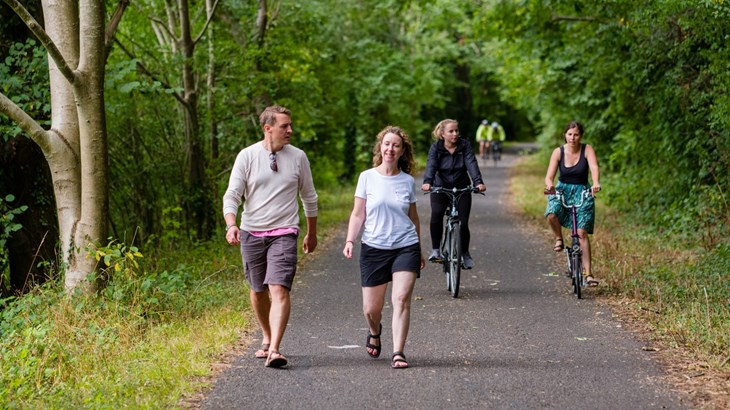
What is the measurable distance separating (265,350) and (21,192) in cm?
500

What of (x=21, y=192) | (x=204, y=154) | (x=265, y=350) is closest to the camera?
(x=265, y=350)

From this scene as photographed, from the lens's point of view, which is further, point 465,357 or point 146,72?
point 146,72

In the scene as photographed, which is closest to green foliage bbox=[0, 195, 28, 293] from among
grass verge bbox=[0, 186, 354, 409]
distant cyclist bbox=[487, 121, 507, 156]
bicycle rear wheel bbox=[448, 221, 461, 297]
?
grass verge bbox=[0, 186, 354, 409]

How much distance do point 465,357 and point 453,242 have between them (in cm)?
332

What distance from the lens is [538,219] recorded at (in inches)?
787

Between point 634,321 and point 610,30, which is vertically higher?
point 610,30

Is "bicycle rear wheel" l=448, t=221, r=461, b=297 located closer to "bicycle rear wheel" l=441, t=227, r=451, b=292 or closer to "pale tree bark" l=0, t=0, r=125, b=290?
"bicycle rear wheel" l=441, t=227, r=451, b=292

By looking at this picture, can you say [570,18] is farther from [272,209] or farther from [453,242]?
[272,209]

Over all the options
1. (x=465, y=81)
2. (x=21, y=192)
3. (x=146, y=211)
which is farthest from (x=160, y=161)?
(x=465, y=81)

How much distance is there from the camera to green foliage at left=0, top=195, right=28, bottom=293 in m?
10.1

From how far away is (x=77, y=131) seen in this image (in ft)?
32.6

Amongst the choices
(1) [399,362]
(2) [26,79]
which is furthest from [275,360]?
(2) [26,79]

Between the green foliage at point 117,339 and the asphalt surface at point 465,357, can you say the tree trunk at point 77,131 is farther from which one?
the asphalt surface at point 465,357

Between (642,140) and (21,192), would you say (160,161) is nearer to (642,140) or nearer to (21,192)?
(21,192)
